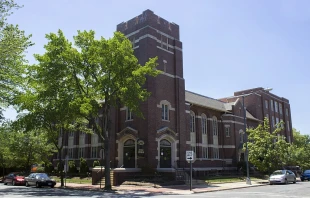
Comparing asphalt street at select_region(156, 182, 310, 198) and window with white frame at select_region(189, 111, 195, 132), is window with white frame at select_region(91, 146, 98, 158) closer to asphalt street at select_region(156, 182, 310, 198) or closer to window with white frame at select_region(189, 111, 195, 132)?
window with white frame at select_region(189, 111, 195, 132)

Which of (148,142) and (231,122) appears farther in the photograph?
(231,122)

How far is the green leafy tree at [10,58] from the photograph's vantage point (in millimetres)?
18547

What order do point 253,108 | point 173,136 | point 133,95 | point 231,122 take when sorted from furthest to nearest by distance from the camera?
point 253,108, point 231,122, point 173,136, point 133,95

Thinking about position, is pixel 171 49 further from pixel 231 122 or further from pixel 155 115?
pixel 231 122

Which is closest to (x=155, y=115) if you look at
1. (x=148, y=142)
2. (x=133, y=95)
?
(x=148, y=142)

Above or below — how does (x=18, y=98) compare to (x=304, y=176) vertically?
above

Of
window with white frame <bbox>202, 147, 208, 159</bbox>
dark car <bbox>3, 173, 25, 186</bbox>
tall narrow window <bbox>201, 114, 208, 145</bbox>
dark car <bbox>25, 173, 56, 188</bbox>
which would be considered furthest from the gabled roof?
dark car <bbox>3, 173, 25, 186</bbox>

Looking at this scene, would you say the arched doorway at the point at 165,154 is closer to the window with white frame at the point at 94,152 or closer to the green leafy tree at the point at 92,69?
the green leafy tree at the point at 92,69

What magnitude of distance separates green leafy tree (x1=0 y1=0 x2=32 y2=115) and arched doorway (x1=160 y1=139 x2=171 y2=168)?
602 inches

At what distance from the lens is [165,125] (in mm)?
33812

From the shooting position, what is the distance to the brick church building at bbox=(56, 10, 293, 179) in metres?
32.3

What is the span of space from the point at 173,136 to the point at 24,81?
16.0 meters

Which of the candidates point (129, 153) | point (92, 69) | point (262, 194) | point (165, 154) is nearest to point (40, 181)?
point (129, 153)

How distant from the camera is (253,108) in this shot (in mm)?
55094
